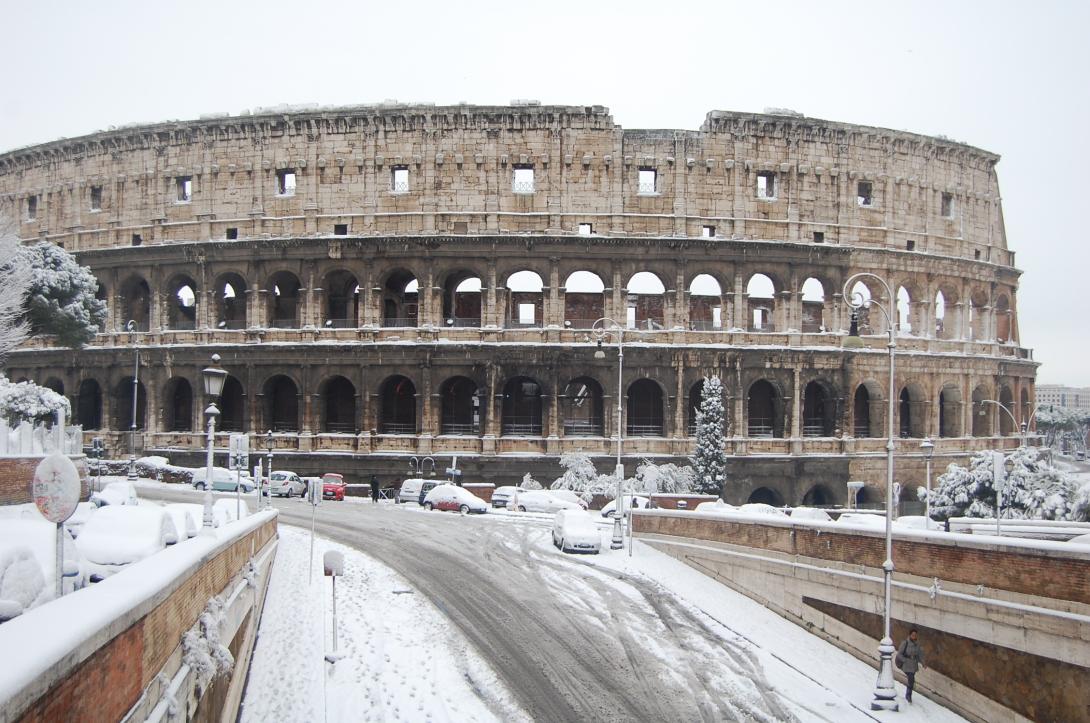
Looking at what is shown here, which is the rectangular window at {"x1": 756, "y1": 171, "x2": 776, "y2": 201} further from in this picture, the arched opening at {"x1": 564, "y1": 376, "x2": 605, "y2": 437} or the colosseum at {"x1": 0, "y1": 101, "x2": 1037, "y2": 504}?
the arched opening at {"x1": 564, "y1": 376, "x2": 605, "y2": 437}

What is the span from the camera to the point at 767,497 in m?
39.8

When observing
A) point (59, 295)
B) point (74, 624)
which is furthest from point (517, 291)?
point (74, 624)

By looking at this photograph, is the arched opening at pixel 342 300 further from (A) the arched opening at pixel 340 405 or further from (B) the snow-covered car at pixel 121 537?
(B) the snow-covered car at pixel 121 537

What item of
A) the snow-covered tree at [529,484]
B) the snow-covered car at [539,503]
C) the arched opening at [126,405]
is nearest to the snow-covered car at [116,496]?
the snow-covered car at [539,503]

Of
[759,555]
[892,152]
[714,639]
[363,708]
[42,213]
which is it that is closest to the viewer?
[363,708]

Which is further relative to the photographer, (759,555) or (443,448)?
(443,448)

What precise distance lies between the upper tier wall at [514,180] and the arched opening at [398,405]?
756cm

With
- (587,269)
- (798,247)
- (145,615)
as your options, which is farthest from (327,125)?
(145,615)

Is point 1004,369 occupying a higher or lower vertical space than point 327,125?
lower

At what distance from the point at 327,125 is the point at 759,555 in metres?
28.9

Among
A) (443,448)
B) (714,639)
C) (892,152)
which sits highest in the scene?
(892,152)

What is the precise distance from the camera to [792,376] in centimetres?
3991

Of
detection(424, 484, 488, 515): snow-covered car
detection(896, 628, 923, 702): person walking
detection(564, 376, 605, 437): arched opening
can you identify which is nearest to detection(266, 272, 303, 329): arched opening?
detection(424, 484, 488, 515): snow-covered car

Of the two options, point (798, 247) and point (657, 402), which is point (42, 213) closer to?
point (657, 402)
